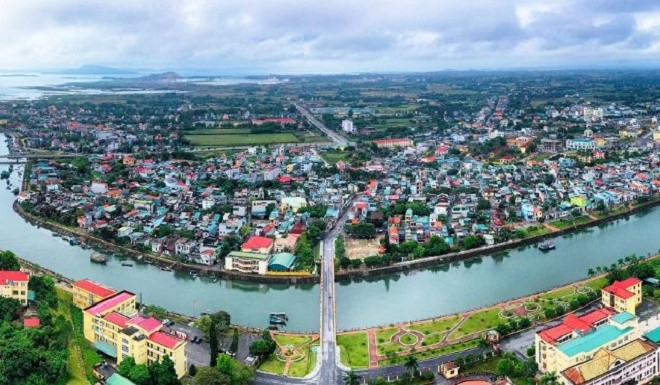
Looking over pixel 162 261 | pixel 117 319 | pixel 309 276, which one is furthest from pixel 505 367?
pixel 162 261

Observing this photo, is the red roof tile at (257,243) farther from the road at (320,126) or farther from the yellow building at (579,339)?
the road at (320,126)

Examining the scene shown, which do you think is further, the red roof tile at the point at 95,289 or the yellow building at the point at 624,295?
the red roof tile at the point at 95,289

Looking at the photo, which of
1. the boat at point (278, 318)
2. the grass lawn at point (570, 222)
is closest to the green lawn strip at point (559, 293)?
the boat at point (278, 318)

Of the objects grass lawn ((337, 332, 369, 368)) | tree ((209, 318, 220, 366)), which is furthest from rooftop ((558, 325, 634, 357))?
tree ((209, 318, 220, 366))

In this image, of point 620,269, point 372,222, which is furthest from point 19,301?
point 620,269

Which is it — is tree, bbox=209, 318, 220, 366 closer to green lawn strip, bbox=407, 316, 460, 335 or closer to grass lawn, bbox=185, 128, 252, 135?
green lawn strip, bbox=407, 316, 460, 335

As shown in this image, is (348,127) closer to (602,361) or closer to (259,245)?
(259,245)

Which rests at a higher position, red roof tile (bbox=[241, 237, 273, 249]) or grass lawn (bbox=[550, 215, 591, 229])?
red roof tile (bbox=[241, 237, 273, 249])
